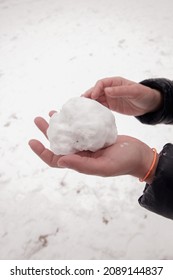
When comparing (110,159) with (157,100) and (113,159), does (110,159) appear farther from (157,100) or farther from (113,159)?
(157,100)

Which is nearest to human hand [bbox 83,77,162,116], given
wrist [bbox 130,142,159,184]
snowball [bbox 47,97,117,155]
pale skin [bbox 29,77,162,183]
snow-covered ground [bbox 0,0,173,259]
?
pale skin [bbox 29,77,162,183]

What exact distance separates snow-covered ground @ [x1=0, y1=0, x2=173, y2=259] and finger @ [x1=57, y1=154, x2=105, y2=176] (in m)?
0.78

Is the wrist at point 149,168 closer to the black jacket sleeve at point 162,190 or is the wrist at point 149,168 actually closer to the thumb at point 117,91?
the black jacket sleeve at point 162,190

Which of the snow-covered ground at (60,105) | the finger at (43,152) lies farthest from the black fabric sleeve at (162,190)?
the snow-covered ground at (60,105)

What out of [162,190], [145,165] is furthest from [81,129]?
[162,190]

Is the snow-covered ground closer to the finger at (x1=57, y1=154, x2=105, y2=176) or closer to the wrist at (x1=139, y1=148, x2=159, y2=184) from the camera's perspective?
the wrist at (x1=139, y1=148, x2=159, y2=184)

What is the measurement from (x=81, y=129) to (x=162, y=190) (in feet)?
1.40

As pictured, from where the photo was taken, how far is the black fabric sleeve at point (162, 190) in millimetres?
1130

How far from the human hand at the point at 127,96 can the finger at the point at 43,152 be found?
0.36m
